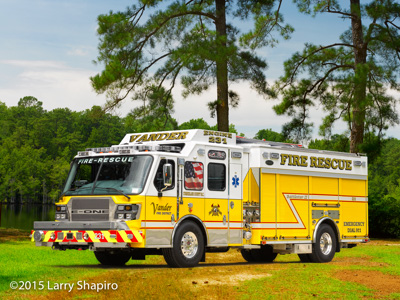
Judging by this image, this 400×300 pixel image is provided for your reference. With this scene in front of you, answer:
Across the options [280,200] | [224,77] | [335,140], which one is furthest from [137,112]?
[280,200]

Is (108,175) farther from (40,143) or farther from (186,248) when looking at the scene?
(40,143)

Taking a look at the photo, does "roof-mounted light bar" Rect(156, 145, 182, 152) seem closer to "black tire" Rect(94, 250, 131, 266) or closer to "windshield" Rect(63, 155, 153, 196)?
"windshield" Rect(63, 155, 153, 196)

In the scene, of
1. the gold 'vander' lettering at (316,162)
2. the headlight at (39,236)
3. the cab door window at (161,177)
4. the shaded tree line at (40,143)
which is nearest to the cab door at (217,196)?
the cab door window at (161,177)

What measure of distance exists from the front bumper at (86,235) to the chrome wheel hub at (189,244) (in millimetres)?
1376

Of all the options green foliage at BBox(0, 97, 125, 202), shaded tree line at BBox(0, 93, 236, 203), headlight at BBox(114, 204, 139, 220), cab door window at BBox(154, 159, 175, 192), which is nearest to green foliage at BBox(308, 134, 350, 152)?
cab door window at BBox(154, 159, 175, 192)

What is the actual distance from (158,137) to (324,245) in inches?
243

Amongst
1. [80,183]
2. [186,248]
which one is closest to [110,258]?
[80,183]

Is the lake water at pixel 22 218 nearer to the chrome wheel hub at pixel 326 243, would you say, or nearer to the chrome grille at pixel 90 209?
the chrome wheel hub at pixel 326 243

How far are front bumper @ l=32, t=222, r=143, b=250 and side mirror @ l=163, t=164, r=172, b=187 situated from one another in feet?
4.06

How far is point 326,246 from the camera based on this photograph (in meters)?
20.3

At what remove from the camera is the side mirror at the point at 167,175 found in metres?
15.4

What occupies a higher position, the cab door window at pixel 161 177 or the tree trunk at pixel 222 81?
the tree trunk at pixel 222 81

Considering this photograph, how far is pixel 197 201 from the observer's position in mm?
16438

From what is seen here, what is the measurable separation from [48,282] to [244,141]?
24.0ft
